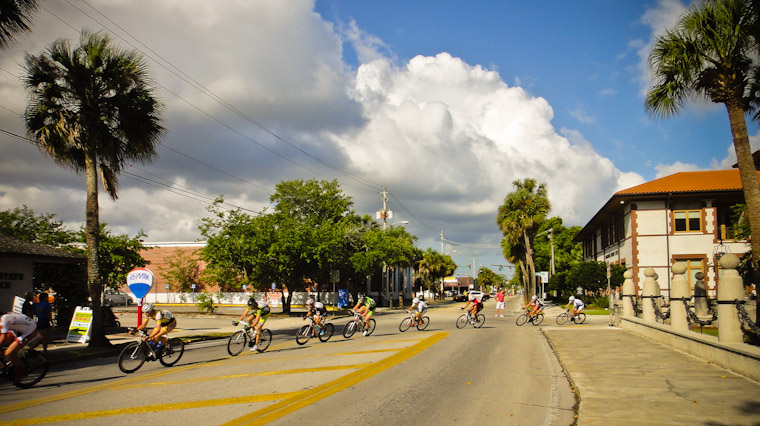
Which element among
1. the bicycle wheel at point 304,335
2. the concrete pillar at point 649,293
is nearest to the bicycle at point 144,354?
the bicycle wheel at point 304,335

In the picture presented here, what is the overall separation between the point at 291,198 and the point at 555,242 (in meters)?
47.6

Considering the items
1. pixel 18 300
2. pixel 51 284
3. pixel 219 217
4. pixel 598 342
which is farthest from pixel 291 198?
pixel 598 342

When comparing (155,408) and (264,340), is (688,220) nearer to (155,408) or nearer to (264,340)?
(264,340)

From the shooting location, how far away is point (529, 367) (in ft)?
41.8

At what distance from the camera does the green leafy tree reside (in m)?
60.2

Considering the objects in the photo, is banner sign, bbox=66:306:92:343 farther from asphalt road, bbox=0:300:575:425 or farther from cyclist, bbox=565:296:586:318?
cyclist, bbox=565:296:586:318

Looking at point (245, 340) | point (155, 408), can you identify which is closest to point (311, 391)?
point (155, 408)

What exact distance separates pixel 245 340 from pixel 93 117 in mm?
8552

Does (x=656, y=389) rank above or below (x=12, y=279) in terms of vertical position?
below

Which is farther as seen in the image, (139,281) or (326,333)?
(139,281)

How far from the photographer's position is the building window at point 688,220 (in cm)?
3484

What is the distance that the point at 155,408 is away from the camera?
26.1 ft

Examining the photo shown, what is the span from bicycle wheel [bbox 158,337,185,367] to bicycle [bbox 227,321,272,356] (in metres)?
1.48

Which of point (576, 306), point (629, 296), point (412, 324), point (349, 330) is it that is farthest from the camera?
point (576, 306)
